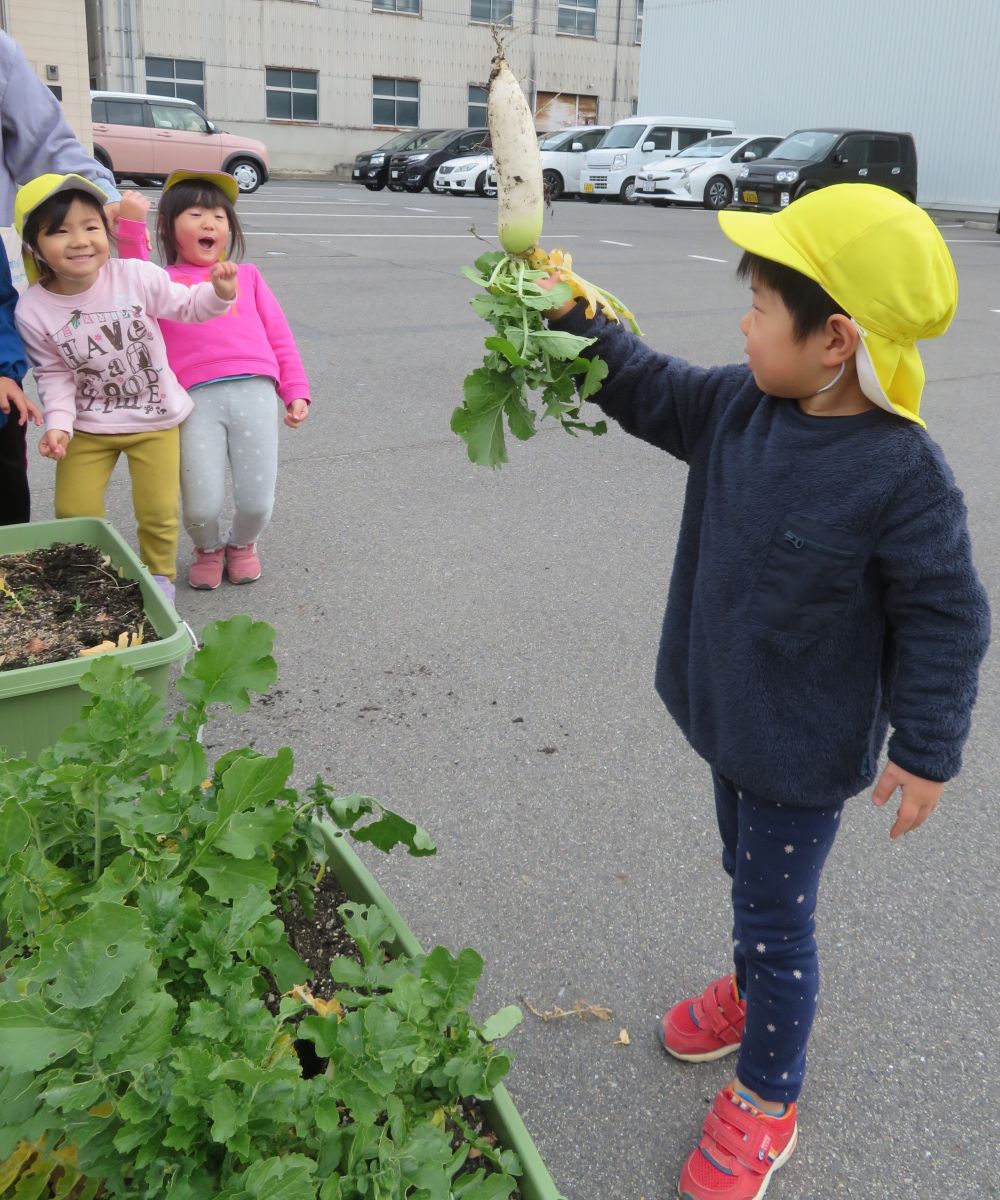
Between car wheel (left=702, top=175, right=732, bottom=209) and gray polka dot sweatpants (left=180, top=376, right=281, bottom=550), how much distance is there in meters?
20.2

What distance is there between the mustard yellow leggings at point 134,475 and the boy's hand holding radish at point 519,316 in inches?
74.3

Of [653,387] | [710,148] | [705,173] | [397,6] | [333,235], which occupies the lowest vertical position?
[333,235]

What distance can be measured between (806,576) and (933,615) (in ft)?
0.62

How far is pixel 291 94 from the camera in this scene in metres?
31.2

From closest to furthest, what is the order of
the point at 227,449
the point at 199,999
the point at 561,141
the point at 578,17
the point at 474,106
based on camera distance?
the point at 199,999
the point at 227,449
the point at 561,141
the point at 474,106
the point at 578,17

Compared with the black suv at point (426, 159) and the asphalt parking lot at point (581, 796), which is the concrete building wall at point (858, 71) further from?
the asphalt parking lot at point (581, 796)

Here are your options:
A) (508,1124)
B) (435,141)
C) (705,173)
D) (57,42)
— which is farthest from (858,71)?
(508,1124)

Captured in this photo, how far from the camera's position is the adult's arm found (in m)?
3.21

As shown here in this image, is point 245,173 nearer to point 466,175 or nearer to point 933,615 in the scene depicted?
point 466,175

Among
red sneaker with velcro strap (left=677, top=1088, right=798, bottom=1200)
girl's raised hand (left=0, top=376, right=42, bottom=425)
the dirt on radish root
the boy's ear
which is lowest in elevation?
red sneaker with velcro strap (left=677, top=1088, right=798, bottom=1200)

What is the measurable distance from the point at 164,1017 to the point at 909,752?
1121mm

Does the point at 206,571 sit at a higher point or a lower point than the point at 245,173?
lower

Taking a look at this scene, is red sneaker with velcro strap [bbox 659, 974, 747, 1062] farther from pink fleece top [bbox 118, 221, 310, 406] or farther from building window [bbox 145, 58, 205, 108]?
building window [bbox 145, 58, 205, 108]

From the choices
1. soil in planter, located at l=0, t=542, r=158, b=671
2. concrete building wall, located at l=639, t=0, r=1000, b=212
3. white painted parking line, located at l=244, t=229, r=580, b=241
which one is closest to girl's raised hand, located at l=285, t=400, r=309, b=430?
soil in planter, located at l=0, t=542, r=158, b=671
